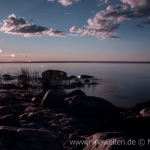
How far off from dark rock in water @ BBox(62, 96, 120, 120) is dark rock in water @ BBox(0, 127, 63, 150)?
9.20 ft

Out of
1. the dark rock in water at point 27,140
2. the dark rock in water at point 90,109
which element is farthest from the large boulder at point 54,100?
the dark rock in water at point 27,140

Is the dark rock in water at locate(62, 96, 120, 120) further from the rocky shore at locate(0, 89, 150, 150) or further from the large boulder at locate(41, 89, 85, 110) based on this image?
the large boulder at locate(41, 89, 85, 110)

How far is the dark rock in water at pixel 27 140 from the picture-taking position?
426 centimetres

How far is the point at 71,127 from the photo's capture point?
6320 mm

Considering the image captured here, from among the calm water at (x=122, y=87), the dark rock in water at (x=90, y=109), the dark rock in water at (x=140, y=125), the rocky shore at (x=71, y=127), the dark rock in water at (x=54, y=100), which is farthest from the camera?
the calm water at (x=122, y=87)

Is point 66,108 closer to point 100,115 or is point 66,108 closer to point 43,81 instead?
point 100,115

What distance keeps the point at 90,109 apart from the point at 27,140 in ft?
11.5

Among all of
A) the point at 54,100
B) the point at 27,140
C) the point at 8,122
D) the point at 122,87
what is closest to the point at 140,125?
the point at 27,140

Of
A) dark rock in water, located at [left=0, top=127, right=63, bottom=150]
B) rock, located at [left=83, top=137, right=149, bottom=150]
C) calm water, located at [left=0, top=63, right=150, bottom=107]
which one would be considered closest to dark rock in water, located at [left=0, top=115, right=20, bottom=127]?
dark rock in water, located at [left=0, top=127, right=63, bottom=150]

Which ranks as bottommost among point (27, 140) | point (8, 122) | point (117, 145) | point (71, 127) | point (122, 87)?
point (122, 87)

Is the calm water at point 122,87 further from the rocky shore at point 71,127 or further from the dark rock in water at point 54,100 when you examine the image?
the rocky shore at point 71,127

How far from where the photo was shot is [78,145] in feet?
15.1

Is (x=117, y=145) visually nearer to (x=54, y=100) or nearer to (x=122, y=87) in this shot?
(x=54, y=100)

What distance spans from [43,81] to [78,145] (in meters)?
16.7
